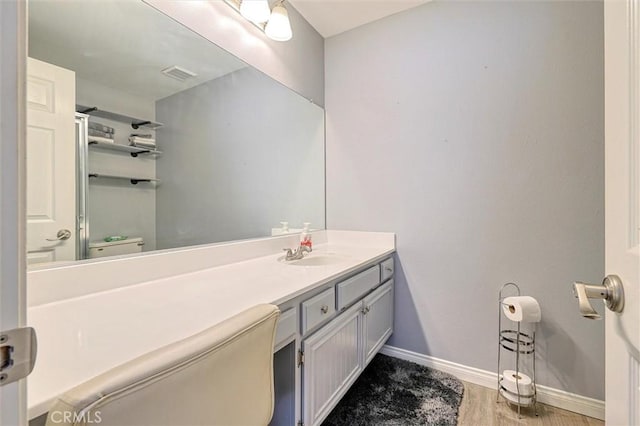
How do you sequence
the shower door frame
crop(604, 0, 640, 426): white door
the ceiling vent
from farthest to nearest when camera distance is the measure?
the ceiling vent
the shower door frame
crop(604, 0, 640, 426): white door

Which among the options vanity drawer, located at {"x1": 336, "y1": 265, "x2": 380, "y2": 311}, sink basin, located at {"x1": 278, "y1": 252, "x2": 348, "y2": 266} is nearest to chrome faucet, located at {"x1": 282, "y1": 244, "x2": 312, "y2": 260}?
sink basin, located at {"x1": 278, "y1": 252, "x2": 348, "y2": 266}

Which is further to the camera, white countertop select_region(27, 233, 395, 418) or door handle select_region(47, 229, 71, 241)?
door handle select_region(47, 229, 71, 241)

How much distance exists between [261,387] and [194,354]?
0.93 feet

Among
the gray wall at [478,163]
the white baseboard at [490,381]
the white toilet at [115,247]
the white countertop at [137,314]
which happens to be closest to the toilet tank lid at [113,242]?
the white toilet at [115,247]

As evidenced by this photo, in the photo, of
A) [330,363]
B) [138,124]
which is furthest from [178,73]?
[330,363]

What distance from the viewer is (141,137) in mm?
1258

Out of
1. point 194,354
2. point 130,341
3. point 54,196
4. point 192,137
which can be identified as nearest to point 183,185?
point 192,137

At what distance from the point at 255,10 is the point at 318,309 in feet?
5.03

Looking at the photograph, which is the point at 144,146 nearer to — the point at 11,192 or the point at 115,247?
the point at 115,247

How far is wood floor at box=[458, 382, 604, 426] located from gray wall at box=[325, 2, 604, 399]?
0.13 m

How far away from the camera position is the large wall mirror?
36.3 inches

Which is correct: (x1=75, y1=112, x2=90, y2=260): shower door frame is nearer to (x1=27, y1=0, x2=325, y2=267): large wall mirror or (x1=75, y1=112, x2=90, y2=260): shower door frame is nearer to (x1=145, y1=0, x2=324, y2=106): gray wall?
(x1=27, y1=0, x2=325, y2=267): large wall mirror

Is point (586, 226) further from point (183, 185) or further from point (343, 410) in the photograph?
point (183, 185)

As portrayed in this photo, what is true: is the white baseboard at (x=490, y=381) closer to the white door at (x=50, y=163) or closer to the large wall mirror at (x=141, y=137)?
the large wall mirror at (x=141, y=137)
